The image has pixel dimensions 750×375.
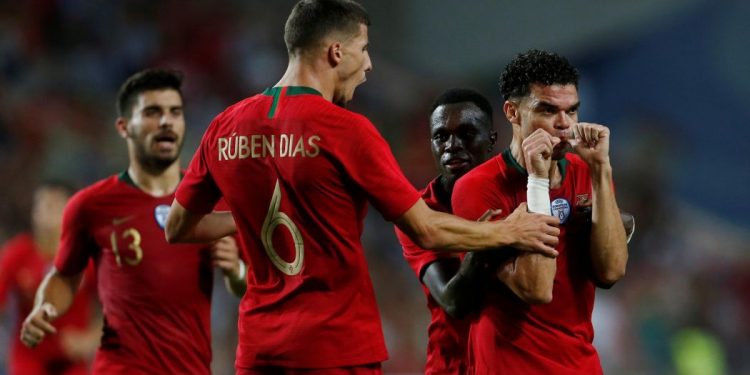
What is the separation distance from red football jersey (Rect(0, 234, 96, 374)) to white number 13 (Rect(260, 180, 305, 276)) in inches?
139

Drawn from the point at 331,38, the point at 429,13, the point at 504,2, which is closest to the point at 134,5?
the point at 429,13

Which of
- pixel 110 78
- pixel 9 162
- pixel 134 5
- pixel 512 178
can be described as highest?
pixel 134 5

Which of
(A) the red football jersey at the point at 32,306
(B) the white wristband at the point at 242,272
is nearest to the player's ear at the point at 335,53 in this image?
(B) the white wristband at the point at 242,272

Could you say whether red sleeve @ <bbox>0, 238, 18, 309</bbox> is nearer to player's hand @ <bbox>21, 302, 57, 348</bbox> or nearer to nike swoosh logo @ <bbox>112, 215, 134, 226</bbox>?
player's hand @ <bbox>21, 302, 57, 348</bbox>

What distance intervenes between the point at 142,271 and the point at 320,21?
6.46ft

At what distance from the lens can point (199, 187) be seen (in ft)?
12.9

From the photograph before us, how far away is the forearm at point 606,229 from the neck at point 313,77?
1.01 metres

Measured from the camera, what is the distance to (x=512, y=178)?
12.4 ft

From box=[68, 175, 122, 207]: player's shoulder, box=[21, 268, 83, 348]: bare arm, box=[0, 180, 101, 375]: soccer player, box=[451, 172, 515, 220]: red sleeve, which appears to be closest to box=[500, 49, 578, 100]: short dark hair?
box=[451, 172, 515, 220]: red sleeve

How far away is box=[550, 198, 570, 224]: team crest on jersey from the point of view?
3.69 metres

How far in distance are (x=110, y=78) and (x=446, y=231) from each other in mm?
9186

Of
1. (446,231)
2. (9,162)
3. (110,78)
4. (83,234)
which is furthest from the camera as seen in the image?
(110,78)

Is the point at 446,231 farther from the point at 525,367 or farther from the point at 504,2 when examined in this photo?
the point at 504,2

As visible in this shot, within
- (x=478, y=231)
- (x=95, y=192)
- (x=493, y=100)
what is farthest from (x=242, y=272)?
(x=493, y=100)
